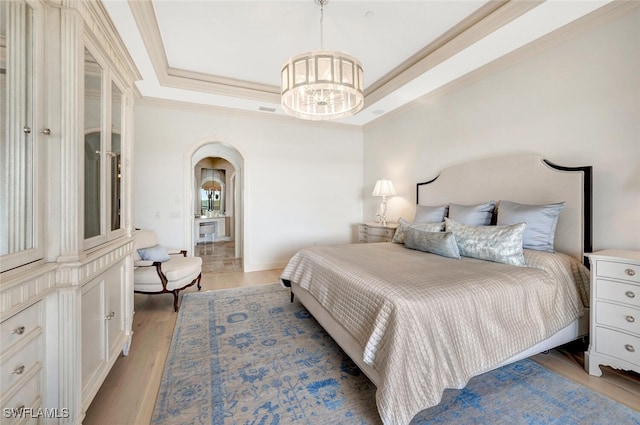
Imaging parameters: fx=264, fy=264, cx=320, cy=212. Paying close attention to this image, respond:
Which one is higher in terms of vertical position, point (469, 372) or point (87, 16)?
point (87, 16)

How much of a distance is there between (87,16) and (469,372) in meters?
2.93

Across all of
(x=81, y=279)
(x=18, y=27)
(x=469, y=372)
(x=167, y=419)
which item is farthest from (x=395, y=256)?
(x=18, y=27)

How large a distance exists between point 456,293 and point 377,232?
270 centimetres

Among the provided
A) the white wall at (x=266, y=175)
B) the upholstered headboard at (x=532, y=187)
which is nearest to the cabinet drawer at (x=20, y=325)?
the white wall at (x=266, y=175)

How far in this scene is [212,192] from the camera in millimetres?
9000

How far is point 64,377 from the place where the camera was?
1.26 metres

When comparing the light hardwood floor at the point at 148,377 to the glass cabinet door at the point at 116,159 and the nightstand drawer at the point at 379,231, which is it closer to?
the glass cabinet door at the point at 116,159

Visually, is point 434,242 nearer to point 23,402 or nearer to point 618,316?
point 618,316

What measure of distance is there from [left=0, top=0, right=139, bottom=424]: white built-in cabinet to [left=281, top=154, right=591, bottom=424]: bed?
1.50 m

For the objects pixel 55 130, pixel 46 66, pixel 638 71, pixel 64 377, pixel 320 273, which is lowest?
pixel 64 377

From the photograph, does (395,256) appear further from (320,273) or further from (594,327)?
(594,327)

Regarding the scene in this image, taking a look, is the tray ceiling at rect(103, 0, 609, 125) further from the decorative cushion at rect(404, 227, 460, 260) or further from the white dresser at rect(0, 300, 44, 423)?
the white dresser at rect(0, 300, 44, 423)

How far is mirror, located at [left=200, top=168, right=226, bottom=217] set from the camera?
8.84 m

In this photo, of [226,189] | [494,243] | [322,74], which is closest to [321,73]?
[322,74]
